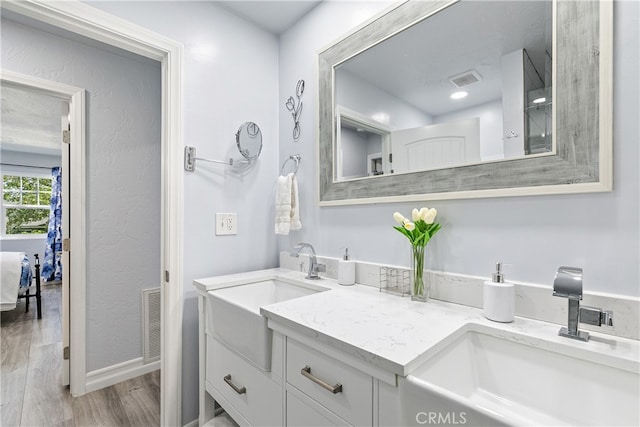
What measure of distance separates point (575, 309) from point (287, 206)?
1.29 metres

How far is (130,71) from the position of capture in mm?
2246

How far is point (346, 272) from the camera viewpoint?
4.68 ft

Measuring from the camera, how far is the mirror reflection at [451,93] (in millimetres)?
985

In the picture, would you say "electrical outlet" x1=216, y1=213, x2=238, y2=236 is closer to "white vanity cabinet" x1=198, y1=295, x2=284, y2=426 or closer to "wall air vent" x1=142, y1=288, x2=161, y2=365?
"white vanity cabinet" x1=198, y1=295, x2=284, y2=426

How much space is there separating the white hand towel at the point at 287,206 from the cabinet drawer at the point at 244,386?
67 cm

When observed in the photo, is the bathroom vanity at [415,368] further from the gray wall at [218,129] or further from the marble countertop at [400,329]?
the gray wall at [218,129]

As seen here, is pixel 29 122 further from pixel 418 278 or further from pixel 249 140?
pixel 418 278

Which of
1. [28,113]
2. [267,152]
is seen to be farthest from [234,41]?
[28,113]

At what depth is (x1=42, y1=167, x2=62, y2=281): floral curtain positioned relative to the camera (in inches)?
205

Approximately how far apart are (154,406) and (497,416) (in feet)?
6.95

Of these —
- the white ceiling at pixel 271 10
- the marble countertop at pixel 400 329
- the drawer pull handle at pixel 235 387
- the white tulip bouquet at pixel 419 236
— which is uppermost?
the white ceiling at pixel 271 10

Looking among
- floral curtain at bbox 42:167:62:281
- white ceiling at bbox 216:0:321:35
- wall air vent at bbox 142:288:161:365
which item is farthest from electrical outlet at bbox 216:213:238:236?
floral curtain at bbox 42:167:62:281

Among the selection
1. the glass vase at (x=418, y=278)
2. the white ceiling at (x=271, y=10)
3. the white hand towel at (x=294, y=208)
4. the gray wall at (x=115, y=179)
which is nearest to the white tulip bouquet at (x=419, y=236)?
the glass vase at (x=418, y=278)

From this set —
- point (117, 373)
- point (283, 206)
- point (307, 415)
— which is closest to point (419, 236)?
point (307, 415)
